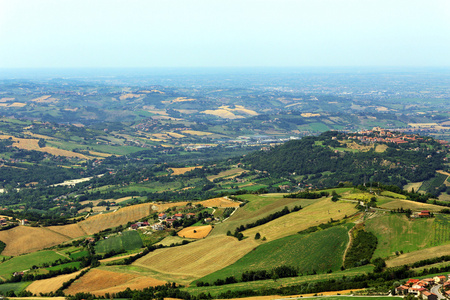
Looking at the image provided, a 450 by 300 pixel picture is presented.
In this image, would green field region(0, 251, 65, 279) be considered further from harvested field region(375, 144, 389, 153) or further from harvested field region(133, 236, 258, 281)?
harvested field region(375, 144, 389, 153)

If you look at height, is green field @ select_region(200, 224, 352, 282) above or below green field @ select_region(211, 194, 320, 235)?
above

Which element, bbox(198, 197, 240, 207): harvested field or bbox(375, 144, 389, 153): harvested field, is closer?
bbox(198, 197, 240, 207): harvested field

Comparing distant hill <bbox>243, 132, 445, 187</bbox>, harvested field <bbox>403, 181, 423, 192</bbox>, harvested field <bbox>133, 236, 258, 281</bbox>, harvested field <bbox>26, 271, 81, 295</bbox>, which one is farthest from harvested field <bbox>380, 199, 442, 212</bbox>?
harvested field <bbox>26, 271, 81, 295</bbox>

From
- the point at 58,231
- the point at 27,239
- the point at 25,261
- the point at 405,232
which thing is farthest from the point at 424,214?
the point at 27,239

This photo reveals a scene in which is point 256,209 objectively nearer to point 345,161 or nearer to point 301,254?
point 301,254

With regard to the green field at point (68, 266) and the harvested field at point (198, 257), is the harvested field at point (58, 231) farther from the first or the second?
the harvested field at point (198, 257)

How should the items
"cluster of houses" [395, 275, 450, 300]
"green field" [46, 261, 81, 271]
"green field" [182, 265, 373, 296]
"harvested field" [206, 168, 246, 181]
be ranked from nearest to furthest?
"cluster of houses" [395, 275, 450, 300]
"green field" [182, 265, 373, 296]
"green field" [46, 261, 81, 271]
"harvested field" [206, 168, 246, 181]

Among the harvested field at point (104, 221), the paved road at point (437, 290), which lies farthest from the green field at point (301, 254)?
the harvested field at point (104, 221)
